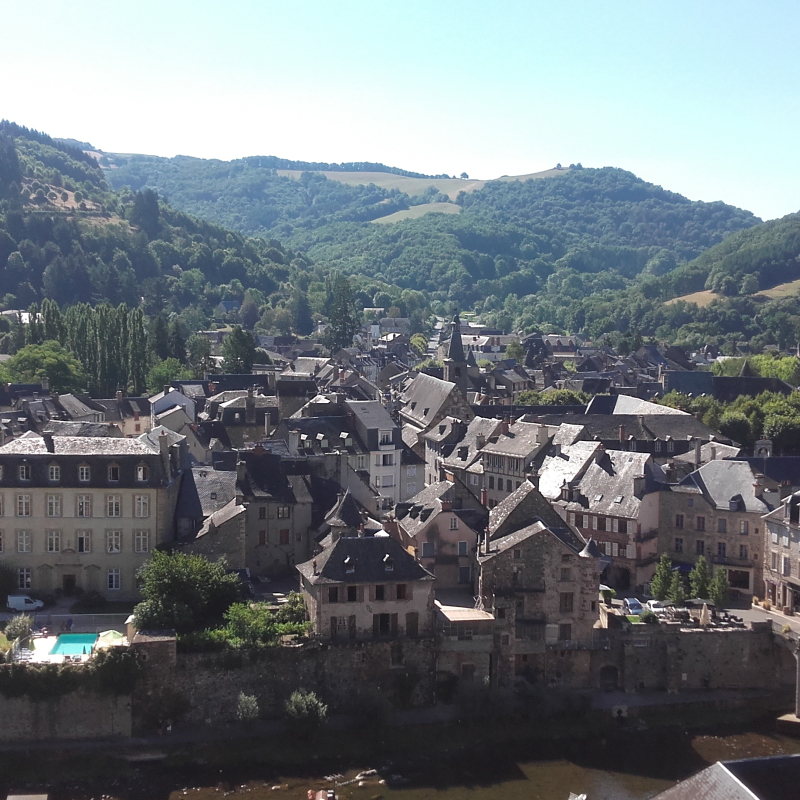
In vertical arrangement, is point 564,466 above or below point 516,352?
below

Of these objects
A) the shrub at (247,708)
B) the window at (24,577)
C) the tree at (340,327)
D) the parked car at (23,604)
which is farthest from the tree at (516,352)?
the shrub at (247,708)

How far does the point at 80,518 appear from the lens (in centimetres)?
5191

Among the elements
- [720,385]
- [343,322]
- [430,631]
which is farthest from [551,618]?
[343,322]

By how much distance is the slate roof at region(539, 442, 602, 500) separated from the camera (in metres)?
65.3

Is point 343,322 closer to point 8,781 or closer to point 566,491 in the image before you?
point 566,491

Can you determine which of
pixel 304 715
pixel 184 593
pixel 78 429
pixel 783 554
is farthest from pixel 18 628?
pixel 783 554

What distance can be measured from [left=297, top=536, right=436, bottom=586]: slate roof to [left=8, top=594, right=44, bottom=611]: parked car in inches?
505

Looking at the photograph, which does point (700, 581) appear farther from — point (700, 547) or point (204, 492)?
point (204, 492)

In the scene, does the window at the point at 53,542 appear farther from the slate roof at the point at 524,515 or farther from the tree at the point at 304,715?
the slate roof at the point at 524,515

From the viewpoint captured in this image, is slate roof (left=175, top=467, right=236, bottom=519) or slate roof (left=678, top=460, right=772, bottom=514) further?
slate roof (left=678, top=460, right=772, bottom=514)

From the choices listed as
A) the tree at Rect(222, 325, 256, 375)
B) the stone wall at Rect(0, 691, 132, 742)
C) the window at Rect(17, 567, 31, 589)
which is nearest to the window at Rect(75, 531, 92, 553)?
the window at Rect(17, 567, 31, 589)

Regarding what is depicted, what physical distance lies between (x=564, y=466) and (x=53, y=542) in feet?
103

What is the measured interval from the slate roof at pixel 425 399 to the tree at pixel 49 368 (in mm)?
36159

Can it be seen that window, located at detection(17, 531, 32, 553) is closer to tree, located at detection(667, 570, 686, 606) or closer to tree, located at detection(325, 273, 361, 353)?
tree, located at detection(667, 570, 686, 606)
